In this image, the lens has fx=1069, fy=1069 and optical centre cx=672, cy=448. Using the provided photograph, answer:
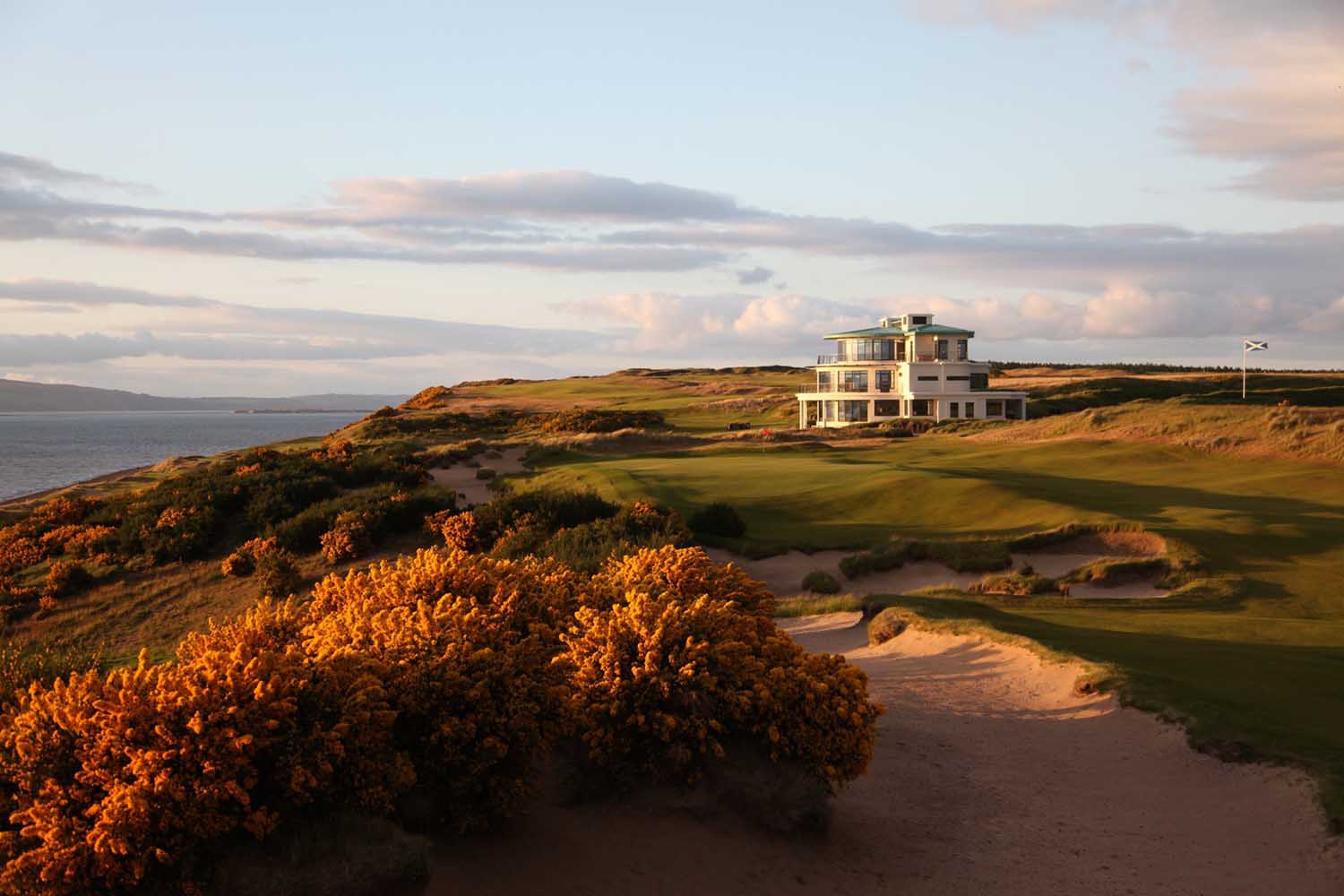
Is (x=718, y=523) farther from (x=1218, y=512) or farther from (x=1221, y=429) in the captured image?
(x=1221, y=429)

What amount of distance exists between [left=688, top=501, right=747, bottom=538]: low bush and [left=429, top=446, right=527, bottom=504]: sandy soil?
776 centimetres

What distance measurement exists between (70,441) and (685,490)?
126 metres

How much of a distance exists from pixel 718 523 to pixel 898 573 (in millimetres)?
4687

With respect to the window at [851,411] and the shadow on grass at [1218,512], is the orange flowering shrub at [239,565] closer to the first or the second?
the shadow on grass at [1218,512]

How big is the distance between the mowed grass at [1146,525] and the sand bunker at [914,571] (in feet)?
2.69

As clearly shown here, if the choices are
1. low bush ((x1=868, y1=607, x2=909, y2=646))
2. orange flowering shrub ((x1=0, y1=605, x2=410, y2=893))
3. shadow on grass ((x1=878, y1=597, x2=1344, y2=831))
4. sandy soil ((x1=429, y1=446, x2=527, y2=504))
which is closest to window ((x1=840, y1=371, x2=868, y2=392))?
sandy soil ((x1=429, y1=446, x2=527, y2=504))

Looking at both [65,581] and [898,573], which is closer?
[898,573]

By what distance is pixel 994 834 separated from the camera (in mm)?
9062

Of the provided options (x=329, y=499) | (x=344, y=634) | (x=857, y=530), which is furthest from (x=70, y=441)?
(x=344, y=634)

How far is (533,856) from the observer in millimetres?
7676

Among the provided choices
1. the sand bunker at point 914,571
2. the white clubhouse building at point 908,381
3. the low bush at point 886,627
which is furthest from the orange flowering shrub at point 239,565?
the white clubhouse building at point 908,381

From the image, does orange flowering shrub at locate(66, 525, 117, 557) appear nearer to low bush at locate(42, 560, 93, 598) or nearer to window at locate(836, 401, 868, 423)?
low bush at locate(42, 560, 93, 598)

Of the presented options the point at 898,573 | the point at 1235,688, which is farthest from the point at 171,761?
the point at 898,573

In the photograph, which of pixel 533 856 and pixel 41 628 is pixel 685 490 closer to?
pixel 41 628
